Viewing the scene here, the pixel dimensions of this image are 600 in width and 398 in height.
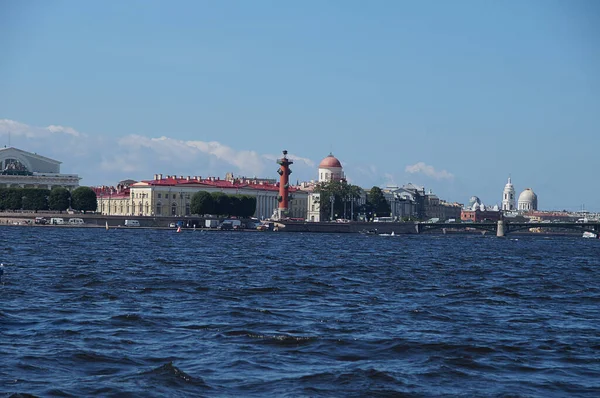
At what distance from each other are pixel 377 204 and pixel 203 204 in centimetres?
3755

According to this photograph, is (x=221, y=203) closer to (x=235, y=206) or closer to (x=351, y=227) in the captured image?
(x=235, y=206)

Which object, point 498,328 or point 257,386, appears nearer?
point 257,386

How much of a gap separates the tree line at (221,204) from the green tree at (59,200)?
11.5 metres

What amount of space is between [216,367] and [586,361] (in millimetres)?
4862

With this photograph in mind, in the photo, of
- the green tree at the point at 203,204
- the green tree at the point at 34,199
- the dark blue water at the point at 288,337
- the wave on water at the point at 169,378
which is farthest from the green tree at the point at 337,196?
the wave on water at the point at 169,378

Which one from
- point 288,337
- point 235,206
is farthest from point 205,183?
point 288,337

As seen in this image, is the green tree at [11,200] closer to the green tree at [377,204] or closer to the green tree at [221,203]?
the green tree at [221,203]

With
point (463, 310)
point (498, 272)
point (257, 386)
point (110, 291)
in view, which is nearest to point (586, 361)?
point (257, 386)

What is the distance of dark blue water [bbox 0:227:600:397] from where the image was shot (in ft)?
40.4

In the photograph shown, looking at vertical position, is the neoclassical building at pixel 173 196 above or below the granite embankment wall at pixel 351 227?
above

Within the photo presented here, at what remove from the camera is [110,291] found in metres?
22.3

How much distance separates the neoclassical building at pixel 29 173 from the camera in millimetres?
112562

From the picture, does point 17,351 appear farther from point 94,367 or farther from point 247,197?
point 247,197

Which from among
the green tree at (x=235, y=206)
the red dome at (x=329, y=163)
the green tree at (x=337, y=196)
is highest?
the red dome at (x=329, y=163)
